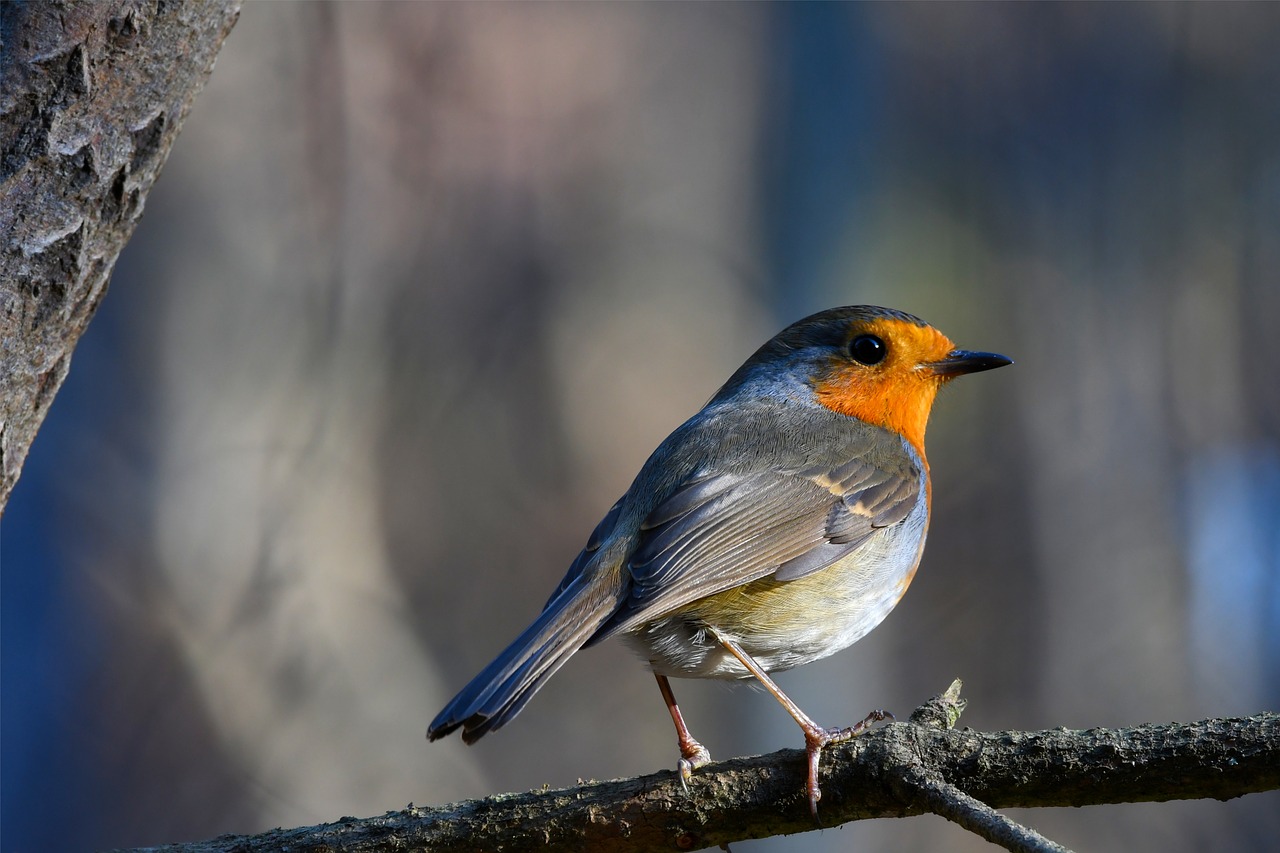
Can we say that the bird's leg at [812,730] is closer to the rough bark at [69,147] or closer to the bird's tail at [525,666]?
the bird's tail at [525,666]

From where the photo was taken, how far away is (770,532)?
9.94ft

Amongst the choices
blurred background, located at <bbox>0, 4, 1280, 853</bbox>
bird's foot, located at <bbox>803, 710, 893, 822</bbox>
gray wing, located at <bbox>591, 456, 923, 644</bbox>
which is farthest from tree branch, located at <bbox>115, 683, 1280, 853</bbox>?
blurred background, located at <bbox>0, 4, 1280, 853</bbox>

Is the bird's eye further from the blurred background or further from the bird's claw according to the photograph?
the blurred background

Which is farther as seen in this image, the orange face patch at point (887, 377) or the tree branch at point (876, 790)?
the orange face patch at point (887, 377)

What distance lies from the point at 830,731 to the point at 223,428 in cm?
538

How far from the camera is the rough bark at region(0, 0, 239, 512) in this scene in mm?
2152

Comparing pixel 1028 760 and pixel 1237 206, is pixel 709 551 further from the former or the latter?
pixel 1237 206

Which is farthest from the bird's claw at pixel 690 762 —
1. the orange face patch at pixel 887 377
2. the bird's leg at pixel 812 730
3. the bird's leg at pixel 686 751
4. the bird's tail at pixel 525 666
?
the orange face patch at pixel 887 377

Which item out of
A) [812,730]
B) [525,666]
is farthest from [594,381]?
[812,730]

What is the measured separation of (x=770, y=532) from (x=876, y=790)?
99cm

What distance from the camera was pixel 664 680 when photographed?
302 cm

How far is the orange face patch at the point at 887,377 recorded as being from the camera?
3.60 m

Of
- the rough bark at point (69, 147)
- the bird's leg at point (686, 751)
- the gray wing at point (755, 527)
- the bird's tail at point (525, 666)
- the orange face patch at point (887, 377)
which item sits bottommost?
the bird's leg at point (686, 751)

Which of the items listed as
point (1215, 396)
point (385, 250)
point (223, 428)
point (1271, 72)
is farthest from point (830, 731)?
point (1271, 72)
